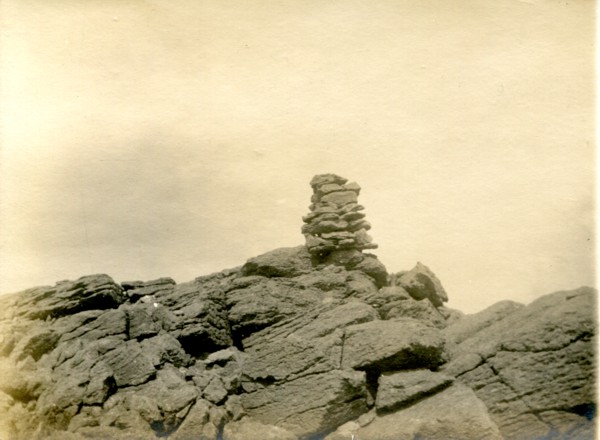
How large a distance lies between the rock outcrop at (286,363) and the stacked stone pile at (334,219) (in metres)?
3.93

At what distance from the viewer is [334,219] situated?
47.9 m

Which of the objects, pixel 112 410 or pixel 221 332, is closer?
pixel 112 410

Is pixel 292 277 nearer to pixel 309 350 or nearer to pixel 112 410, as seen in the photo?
pixel 309 350

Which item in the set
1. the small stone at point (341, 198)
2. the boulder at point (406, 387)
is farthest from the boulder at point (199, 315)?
the boulder at point (406, 387)

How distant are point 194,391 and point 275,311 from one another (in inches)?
383

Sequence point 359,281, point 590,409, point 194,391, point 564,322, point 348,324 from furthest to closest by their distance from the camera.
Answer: point 359,281
point 348,324
point 194,391
point 564,322
point 590,409

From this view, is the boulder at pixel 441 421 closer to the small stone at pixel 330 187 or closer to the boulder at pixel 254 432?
the boulder at pixel 254 432

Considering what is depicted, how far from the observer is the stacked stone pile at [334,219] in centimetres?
4672

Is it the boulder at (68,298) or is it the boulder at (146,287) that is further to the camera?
the boulder at (146,287)

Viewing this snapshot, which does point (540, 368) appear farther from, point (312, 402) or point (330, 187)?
point (330, 187)

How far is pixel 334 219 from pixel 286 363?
1788cm

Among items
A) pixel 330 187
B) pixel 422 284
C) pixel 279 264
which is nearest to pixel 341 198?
pixel 330 187

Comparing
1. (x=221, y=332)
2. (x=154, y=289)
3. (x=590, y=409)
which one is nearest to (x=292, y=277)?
(x=221, y=332)

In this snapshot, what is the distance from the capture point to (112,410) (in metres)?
30.5
